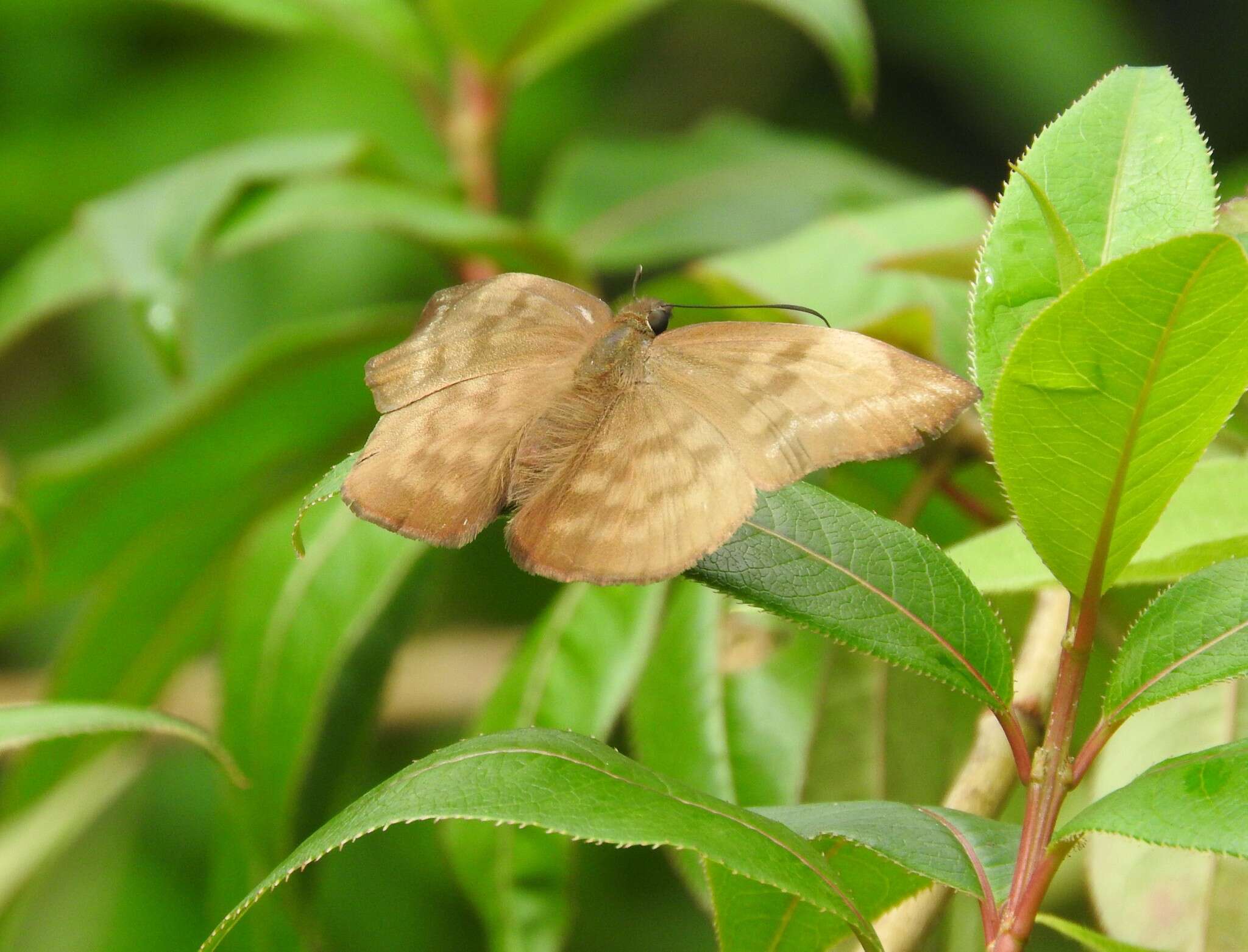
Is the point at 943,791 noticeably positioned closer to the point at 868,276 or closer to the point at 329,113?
the point at 868,276

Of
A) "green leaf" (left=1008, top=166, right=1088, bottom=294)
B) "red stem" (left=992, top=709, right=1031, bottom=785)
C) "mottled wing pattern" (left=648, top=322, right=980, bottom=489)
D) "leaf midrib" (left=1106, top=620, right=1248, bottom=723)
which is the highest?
"green leaf" (left=1008, top=166, right=1088, bottom=294)

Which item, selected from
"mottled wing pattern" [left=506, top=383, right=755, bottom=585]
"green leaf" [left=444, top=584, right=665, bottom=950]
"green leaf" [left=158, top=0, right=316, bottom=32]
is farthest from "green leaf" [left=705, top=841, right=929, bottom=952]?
"green leaf" [left=158, top=0, right=316, bottom=32]

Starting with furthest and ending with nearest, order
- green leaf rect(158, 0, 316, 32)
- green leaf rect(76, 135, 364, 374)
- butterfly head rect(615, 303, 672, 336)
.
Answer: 1. green leaf rect(158, 0, 316, 32)
2. green leaf rect(76, 135, 364, 374)
3. butterfly head rect(615, 303, 672, 336)

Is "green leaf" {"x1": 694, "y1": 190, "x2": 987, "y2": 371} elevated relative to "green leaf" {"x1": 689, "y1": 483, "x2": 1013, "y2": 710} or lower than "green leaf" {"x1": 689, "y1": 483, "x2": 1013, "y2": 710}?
elevated

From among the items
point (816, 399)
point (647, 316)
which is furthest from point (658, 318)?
point (816, 399)

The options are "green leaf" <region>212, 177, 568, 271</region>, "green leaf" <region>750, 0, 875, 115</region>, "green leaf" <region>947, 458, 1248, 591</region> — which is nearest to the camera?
"green leaf" <region>947, 458, 1248, 591</region>

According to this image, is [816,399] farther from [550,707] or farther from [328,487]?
[550,707]

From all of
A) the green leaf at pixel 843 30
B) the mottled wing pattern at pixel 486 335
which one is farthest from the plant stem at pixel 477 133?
the mottled wing pattern at pixel 486 335

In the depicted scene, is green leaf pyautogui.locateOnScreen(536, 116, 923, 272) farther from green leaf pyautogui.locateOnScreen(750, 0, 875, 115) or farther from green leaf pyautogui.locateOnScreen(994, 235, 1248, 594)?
green leaf pyautogui.locateOnScreen(994, 235, 1248, 594)
